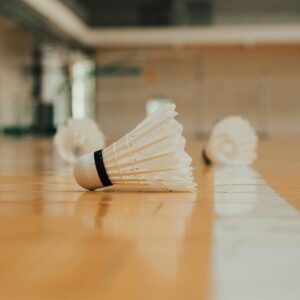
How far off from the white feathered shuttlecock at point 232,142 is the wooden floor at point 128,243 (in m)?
1.08

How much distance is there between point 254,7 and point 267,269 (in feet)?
54.1

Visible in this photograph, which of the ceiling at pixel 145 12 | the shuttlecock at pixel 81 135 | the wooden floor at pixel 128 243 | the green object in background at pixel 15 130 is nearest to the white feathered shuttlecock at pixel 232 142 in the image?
the shuttlecock at pixel 81 135

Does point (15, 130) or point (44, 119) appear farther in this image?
point (44, 119)

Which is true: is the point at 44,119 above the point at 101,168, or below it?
above

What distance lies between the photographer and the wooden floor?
27.0 inches

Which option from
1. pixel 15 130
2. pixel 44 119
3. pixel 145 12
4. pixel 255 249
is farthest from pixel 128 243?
pixel 145 12

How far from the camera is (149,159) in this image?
1.72 m

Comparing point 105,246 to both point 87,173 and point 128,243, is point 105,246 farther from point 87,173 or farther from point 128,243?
point 87,173

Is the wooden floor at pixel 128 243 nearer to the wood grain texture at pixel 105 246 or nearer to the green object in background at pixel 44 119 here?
the wood grain texture at pixel 105 246

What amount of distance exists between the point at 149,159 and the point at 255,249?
0.83 meters

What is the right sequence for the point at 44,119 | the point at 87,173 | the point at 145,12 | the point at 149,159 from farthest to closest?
the point at 145,12
the point at 44,119
the point at 87,173
the point at 149,159

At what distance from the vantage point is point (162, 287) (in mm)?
689

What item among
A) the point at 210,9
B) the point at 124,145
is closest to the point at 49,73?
the point at 210,9

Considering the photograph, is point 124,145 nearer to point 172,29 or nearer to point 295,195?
point 295,195
